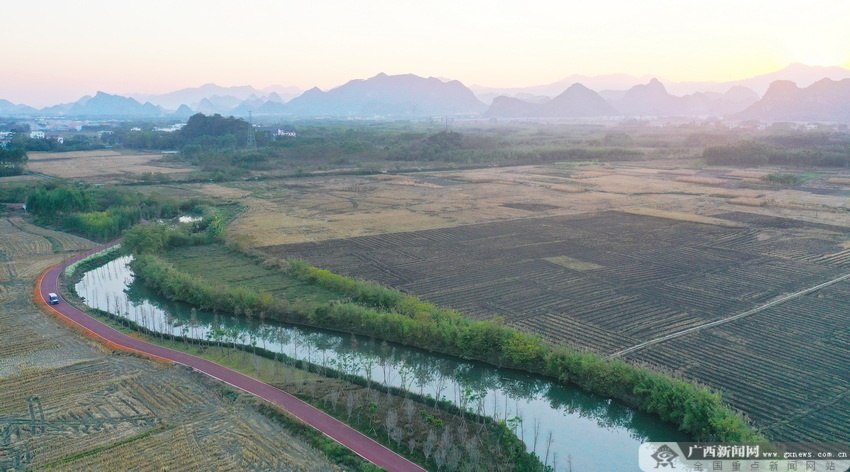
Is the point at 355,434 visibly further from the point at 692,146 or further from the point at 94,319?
the point at 692,146

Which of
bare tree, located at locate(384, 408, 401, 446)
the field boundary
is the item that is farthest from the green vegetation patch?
the field boundary

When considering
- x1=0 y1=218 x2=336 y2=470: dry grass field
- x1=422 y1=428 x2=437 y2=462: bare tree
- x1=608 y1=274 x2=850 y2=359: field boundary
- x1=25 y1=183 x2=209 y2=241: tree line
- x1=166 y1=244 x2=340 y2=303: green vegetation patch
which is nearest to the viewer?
x1=0 y1=218 x2=336 y2=470: dry grass field

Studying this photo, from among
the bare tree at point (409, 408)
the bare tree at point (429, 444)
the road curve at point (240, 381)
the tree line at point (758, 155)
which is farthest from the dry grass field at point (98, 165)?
the tree line at point (758, 155)

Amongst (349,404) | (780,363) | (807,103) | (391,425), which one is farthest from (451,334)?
(807,103)

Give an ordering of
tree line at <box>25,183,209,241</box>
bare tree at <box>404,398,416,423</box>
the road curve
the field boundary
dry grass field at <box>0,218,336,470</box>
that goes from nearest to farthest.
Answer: dry grass field at <box>0,218,336,470</box> < the road curve < bare tree at <box>404,398,416,423</box> < the field boundary < tree line at <box>25,183,209,241</box>

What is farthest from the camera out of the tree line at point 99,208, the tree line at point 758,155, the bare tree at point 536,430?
the tree line at point 758,155

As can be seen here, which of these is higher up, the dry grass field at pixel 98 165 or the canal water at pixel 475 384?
the dry grass field at pixel 98 165

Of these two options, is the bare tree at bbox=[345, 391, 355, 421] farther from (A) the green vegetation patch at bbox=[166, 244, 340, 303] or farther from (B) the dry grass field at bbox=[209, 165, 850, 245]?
(B) the dry grass field at bbox=[209, 165, 850, 245]

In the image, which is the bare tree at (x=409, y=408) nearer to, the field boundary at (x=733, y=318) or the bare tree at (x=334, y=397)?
the bare tree at (x=334, y=397)
